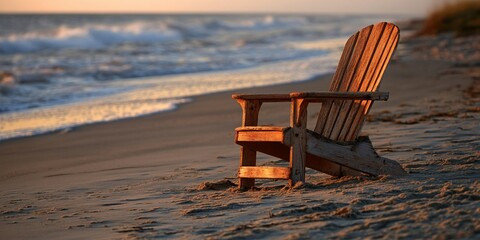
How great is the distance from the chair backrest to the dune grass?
20.0 metres

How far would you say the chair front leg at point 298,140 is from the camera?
194 inches

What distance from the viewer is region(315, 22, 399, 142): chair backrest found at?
5262mm

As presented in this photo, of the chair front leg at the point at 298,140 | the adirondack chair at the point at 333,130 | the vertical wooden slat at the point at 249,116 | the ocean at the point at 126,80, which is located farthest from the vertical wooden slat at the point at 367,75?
the ocean at the point at 126,80

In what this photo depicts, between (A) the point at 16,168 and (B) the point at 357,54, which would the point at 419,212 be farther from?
(A) the point at 16,168

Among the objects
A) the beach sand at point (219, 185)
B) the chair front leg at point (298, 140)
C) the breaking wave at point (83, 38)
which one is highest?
the breaking wave at point (83, 38)

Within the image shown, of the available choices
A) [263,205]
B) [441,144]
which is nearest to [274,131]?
[263,205]

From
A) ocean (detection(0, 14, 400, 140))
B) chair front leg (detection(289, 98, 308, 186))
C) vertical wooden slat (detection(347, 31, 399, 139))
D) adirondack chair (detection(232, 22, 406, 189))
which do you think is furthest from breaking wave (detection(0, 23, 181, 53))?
chair front leg (detection(289, 98, 308, 186))

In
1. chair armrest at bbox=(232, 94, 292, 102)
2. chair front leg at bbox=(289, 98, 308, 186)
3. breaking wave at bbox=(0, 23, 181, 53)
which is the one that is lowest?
chair front leg at bbox=(289, 98, 308, 186)

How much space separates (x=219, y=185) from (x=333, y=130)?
816 millimetres

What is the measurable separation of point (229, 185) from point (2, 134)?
4.27 m

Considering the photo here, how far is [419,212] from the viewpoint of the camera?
13.1 ft

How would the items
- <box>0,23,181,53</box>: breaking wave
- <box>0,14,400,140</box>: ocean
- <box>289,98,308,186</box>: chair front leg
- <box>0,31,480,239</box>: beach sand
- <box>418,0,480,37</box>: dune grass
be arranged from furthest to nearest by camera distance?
<box>0,23,181,53</box>: breaking wave < <box>418,0,480,37</box>: dune grass < <box>0,14,400,140</box>: ocean < <box>289,98,308,186</box>: chair front leg < <box>0,31,480,239</box>: beach sand

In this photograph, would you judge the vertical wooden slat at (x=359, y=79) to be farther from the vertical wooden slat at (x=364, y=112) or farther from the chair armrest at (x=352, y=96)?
the chair armrest at (x=352, y=96)

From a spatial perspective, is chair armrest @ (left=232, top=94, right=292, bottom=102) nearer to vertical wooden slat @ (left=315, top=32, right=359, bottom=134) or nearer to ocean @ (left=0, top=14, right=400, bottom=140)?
vertical wooden slat @ (left=315, top=32, right=359, bottom=134)
